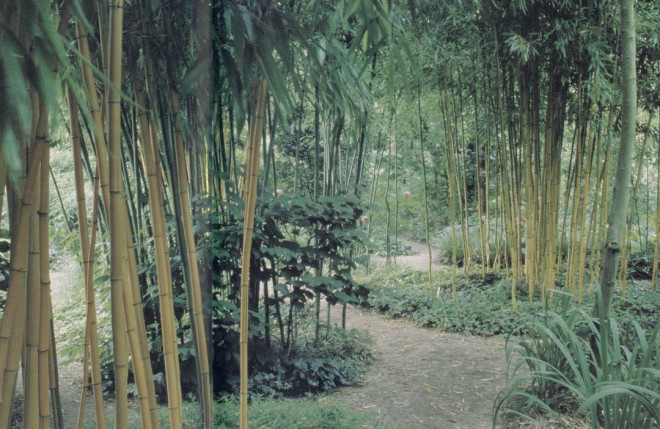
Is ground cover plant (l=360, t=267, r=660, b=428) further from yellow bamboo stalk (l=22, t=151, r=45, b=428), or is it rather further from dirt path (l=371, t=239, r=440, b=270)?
yellow bamboo stalk (l=22, t=151, r=45, b=428)

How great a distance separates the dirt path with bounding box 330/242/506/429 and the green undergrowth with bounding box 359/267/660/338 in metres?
0.08

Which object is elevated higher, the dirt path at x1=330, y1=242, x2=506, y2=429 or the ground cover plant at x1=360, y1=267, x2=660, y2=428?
the ground cover plant at x1=360, y1=267, x2=660, y2=428

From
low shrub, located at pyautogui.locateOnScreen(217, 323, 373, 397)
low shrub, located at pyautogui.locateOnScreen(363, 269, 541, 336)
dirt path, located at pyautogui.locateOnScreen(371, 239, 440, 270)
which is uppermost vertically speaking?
dirt path, located at pyautogui.locateOnScreen(371, 239, 440, 270)

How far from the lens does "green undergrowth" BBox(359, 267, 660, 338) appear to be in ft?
8.85

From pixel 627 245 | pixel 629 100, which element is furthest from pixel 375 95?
pixel 627 245

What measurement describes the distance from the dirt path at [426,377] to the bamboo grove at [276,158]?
0.29 meters

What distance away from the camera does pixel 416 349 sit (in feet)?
8.35

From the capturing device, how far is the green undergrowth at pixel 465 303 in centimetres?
270

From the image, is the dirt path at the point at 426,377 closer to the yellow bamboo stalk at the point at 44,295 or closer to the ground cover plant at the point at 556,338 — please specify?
the ground cover plant at the point at 556,338

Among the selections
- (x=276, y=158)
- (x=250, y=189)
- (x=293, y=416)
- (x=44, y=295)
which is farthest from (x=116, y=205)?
(x=276, y=158)

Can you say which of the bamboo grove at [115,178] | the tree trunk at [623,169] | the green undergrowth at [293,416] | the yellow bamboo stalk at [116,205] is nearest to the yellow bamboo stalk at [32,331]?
the bamboo grove at [115,178]

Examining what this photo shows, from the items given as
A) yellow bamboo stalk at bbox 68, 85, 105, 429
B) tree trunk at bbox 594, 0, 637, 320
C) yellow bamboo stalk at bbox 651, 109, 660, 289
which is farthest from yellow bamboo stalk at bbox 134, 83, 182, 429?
yellow bamboo stalk at bbox 651, 109, 660, 289

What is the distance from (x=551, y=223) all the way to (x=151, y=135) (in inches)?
92.3

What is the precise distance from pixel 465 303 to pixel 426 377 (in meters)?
Answer: 0.82
